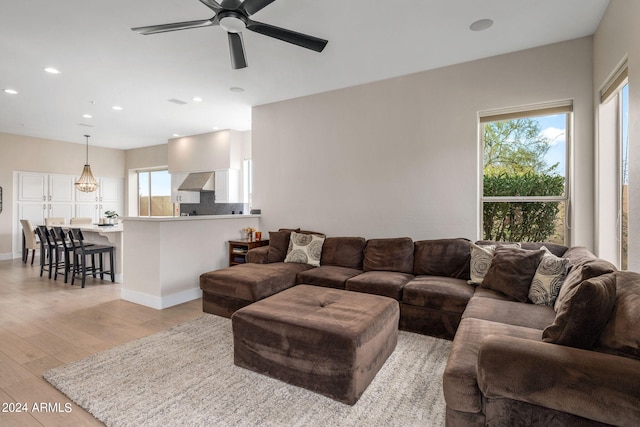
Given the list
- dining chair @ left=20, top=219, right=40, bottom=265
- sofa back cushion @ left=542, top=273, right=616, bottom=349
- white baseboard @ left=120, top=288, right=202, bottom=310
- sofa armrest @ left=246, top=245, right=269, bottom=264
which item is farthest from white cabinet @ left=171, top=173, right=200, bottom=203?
sofa back cushion @ left=542, top=273, right=616, bottom=349

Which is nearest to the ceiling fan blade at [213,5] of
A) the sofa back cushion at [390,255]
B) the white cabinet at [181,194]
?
the sofa back cushion at [390,255]

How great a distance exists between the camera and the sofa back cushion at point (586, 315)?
1426mm

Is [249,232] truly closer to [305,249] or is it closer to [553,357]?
[305,249]

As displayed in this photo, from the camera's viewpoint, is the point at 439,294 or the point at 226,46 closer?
the point at 439,294

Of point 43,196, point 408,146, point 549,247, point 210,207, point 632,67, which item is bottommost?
point 549,247

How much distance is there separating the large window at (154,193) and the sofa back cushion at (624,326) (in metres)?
8.92

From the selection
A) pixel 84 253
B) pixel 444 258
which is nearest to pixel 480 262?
pixel 444 258

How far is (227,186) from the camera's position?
21.3 feet

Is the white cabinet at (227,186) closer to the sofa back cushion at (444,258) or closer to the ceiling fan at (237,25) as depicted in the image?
the ceiling fan at (237,25)

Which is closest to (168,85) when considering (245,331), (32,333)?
(32,333)

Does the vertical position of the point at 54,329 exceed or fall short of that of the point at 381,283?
it falls short

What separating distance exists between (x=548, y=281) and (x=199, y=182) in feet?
20.6

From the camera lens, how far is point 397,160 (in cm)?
411

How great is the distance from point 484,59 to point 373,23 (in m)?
1.56
